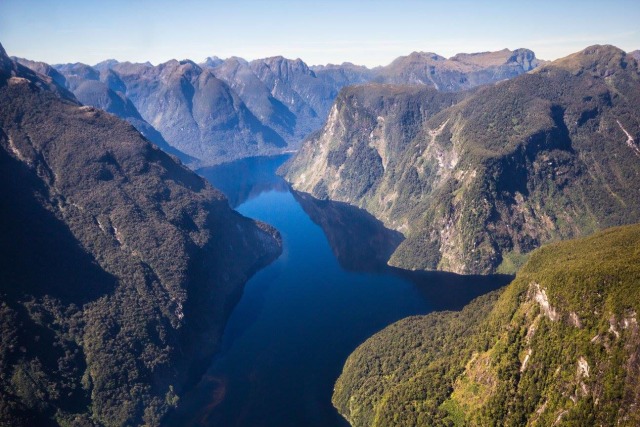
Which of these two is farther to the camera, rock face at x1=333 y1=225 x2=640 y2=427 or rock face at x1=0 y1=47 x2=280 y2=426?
rock face at x1=0 y1=47 x2=280 y2=426

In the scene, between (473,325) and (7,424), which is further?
(473,325)

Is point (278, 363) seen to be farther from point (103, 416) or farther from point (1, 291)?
point (1, 291)

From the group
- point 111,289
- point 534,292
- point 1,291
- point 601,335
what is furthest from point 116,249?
point 601,335

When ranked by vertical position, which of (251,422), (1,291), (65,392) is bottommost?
(251,422)

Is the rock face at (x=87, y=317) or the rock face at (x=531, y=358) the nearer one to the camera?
the rock face at (x=531, y=358)

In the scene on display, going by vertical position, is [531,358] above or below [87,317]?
below

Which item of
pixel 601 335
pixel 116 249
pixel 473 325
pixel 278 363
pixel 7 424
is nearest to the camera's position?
pixel 601 335

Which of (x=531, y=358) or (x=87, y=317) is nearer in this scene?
(x=531, y=358)

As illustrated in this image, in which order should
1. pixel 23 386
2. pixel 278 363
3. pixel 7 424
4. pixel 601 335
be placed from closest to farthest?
pixel 601 335, pixel 7 424, pixel 23 386, pixel 278 363
